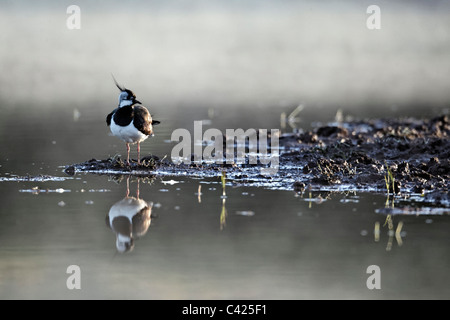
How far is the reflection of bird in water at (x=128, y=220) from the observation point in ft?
24.8

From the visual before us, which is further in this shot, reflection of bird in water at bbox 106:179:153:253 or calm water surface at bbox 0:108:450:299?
reflection of bird in water at bbox 106:179:153:253

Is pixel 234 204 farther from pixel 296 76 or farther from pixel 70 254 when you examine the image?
pixel 296 76

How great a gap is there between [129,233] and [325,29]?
1236 inches

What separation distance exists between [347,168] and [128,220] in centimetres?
319

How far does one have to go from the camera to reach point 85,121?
1877cm
